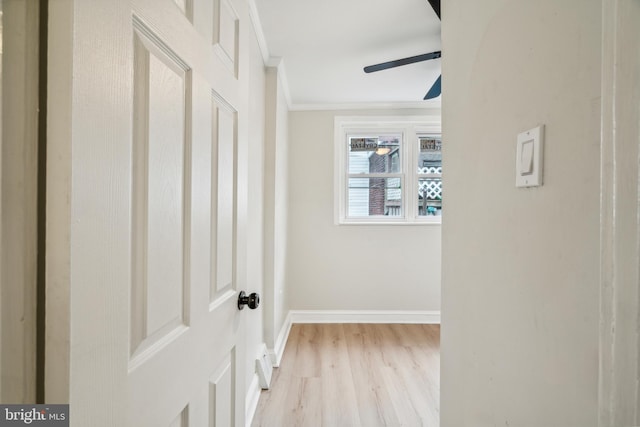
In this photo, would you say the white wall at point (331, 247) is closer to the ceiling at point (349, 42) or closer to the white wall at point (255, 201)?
the ceiling at point (349, 42)

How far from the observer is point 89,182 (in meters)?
0.40

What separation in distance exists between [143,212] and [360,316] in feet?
10.8

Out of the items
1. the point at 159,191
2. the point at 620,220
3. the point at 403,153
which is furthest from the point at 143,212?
the point at 403,153

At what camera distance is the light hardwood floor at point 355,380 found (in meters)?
1.84

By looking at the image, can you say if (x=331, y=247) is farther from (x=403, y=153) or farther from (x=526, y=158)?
(x=526, y=158)

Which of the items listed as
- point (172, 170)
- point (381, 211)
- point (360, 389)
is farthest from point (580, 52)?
point (381, 211)

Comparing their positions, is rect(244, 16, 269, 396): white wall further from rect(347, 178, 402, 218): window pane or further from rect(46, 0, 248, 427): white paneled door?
rect(347, 178, 402, 218): window pane

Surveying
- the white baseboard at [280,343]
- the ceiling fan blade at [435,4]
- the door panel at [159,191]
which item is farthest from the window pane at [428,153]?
the door panel at [159,191]

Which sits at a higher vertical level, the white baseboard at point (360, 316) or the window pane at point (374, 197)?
the window pane at point (374, 197)

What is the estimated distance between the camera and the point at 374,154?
12.1 feet

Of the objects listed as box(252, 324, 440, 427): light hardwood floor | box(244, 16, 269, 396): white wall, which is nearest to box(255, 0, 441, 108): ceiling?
box(244, 16, 269, 396): white wall

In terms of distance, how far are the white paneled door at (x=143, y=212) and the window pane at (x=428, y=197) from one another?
304 centimetres

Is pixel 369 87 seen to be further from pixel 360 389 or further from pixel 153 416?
pixel 153 416

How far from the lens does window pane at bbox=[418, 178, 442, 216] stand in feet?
11.9
